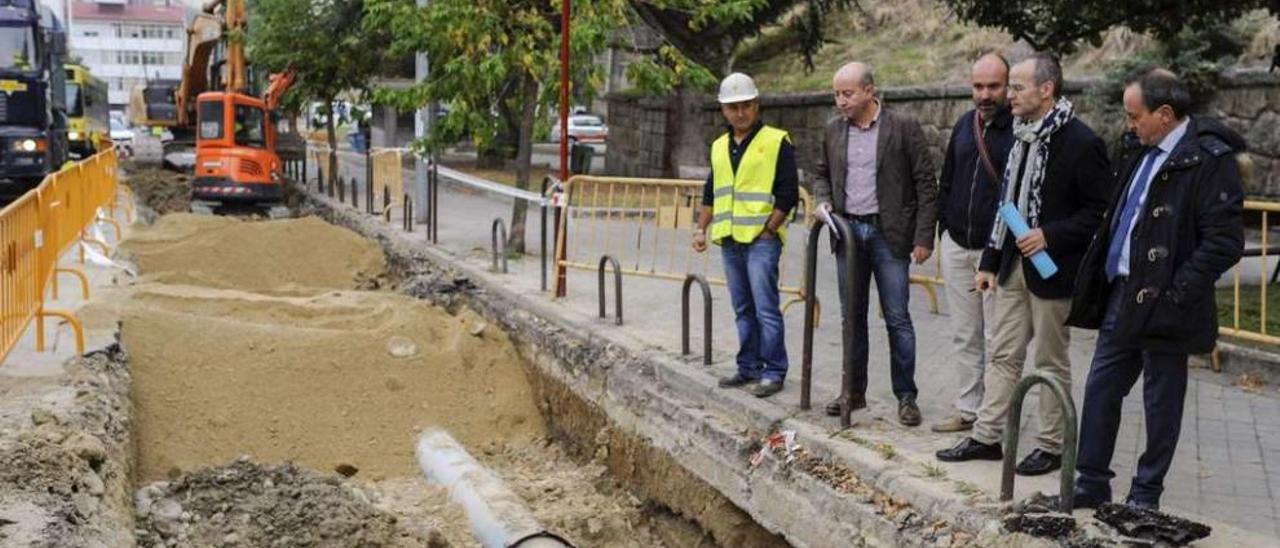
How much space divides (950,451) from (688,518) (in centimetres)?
188

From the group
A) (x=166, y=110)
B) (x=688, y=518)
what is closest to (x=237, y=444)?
(x=688, y=518)

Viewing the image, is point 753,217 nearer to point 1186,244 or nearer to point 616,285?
point 616,285

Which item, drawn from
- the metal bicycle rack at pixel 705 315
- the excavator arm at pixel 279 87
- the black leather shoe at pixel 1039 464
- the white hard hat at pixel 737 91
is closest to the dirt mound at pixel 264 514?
the metal bicycle rack at pixel 705 315

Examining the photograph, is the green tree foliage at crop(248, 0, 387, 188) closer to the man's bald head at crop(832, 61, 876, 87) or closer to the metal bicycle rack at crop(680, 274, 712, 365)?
the metal bicycle rack at crop(680, 274, 712, 365)

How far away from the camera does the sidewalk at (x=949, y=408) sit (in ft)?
16.2

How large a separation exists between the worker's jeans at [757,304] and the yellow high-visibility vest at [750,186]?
0.09 meters

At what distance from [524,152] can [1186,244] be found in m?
9.26

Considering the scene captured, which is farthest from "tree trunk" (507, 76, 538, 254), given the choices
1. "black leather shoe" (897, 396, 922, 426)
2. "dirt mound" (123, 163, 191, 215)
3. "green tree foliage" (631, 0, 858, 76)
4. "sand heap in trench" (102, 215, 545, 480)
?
"dirt mound" (123, 163, 191, 215)

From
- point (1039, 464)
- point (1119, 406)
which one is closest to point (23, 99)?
point (1039, 464)

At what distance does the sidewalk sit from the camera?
194 inches

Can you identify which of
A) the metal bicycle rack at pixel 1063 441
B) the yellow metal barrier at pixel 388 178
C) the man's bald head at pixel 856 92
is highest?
the man's bald head at pixel 856 92

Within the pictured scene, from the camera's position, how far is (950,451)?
17.2 feet

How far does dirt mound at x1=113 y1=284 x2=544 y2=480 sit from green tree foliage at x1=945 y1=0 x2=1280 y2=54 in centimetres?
485

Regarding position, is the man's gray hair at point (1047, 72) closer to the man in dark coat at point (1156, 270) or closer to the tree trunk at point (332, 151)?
the man in dark coat at point (1156, 270)
